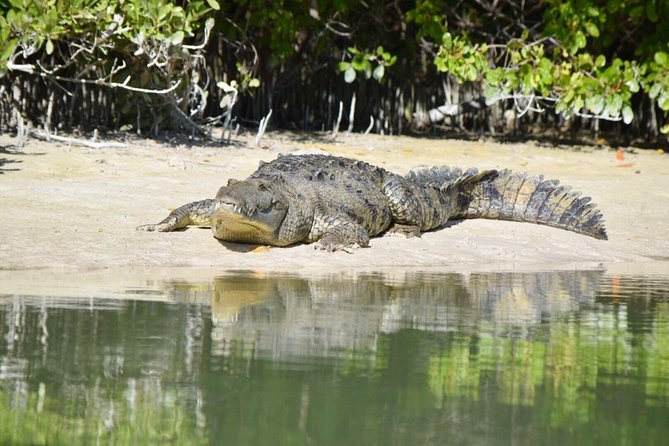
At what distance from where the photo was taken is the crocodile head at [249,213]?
8.61 metres

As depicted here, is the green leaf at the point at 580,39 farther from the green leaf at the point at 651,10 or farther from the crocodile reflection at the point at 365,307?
the crocodile reflection at the point at 365,307

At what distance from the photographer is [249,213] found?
8.75 metres

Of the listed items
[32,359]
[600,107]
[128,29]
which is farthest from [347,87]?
[32,359]

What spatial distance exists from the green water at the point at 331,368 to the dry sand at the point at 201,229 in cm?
129

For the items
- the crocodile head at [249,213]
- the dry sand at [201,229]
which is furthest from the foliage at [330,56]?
the crocodile head at [249,213]

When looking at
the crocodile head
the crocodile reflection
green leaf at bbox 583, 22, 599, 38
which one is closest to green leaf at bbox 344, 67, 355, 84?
green leaf at bbox 583, 22, 599, 38

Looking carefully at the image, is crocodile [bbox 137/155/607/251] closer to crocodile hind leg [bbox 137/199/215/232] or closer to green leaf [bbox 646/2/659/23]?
crocodile hind leg [bbox 137/199/215/232]

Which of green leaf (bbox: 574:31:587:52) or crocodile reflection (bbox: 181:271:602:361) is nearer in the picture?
crocodile reflection (bbox: 181:271:602:361)

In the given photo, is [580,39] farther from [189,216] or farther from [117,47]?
[189,216]

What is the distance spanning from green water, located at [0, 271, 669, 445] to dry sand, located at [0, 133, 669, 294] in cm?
129

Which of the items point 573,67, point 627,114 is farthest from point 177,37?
point 627,114

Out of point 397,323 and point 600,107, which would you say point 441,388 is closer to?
point 397,323

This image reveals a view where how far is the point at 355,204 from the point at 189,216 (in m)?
1.54

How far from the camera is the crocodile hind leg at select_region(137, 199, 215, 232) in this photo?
9102 millimetres
